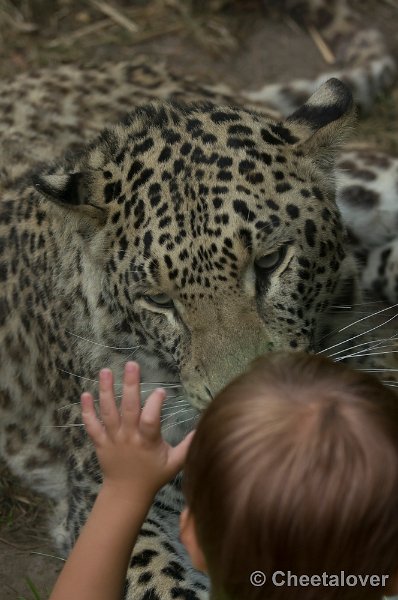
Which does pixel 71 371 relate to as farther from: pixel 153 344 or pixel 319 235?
pixel 319 235

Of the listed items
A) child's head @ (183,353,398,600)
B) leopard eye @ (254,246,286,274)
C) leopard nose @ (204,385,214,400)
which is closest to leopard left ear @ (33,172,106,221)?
leopard eye @ (254,246,286,274)

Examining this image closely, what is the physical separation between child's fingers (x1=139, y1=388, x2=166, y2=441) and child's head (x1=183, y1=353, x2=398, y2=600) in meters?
0.40

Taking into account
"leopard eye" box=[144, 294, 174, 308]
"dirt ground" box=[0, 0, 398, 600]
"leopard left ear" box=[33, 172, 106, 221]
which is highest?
"dirt ground" box=[0, 0, 398, 600]

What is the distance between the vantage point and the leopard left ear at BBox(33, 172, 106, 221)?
5195mm

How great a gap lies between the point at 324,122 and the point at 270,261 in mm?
888

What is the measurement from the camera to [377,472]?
3.42 meters

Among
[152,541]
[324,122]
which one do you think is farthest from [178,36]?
[152,541]

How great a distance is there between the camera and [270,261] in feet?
16.5

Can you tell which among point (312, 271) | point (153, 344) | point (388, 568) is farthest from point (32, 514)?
point (388, 568)

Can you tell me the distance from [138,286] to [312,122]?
122cm

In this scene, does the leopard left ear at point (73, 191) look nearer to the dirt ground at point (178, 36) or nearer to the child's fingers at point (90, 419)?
the child's fingers at point (90, 419)

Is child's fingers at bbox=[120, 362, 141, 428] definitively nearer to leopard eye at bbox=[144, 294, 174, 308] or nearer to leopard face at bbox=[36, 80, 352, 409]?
leopard face at bbox=[36, 80, 352, 409]

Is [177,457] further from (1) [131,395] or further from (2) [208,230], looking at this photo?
(2) [208,230]

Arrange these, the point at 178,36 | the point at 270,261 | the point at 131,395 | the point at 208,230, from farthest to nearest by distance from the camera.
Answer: the point at 178,36
the point at 270,261
the point at 208,230
the point at 131,395
